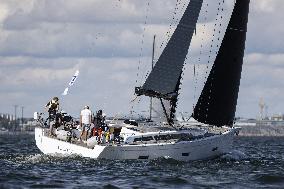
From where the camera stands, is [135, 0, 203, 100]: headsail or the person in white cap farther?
[135, 0, 203, 100]: headsail

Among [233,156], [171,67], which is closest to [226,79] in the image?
[171,67]

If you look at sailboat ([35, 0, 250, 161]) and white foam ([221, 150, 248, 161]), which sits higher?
sailboat ([35, 0, 250, 161])

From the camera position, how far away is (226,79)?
2373 inches

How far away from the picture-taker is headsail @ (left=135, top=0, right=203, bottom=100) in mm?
57688

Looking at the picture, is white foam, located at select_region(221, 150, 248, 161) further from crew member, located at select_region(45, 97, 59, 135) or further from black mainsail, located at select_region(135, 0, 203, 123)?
crew member, located at select_region(45, 97, 59, 135)

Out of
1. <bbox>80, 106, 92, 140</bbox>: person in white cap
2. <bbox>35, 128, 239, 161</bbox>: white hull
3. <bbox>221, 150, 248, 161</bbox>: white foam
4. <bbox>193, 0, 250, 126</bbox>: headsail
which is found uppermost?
<bbox>193, 0, 250, 126</bbox>: headsail

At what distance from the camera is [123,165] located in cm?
5128

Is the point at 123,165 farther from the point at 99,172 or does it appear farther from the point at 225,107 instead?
the point at 225,107

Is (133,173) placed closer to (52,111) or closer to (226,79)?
(52,111)

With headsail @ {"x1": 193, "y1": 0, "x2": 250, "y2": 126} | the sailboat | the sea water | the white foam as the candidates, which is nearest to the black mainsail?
the sailboat

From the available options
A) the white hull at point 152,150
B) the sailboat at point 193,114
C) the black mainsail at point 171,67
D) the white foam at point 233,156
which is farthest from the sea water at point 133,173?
the black mainsail at point 171,67

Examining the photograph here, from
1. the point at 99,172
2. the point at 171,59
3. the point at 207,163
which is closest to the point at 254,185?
the point at 99,172

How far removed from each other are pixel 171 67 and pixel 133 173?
11945mm

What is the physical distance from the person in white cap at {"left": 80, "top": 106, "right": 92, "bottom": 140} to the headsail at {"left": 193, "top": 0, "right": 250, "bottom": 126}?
7.31 meters
